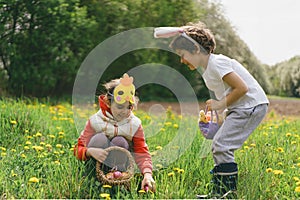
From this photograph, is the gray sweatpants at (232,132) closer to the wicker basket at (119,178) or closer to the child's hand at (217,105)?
the child's hand at (217,105)

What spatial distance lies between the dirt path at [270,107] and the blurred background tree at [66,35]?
45cm

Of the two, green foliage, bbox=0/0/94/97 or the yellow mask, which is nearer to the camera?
the yellow mask

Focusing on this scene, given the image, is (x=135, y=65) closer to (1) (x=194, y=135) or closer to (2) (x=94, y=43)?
(2) (x=94, y=43)

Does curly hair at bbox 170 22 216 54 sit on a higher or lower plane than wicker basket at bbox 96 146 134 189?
higher

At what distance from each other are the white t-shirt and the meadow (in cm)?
42

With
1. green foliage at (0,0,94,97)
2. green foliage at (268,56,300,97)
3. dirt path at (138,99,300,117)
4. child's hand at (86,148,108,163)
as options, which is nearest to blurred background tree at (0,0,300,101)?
green foliage at (0,0,94,97)

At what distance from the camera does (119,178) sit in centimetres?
283

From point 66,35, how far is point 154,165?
4.07 m

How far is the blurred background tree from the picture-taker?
675 cm

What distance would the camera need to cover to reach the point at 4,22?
656 centimetres

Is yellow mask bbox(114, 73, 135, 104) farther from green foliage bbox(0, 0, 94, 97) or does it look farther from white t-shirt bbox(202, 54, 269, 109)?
green foliage bbox(0, 0, 94, 97)

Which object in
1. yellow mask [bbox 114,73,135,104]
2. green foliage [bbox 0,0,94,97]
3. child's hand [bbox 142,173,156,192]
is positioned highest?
green foliage [bbox 0,0,94,97]

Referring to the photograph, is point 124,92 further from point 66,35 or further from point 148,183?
point 66,35

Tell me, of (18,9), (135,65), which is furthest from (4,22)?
(135,65)
